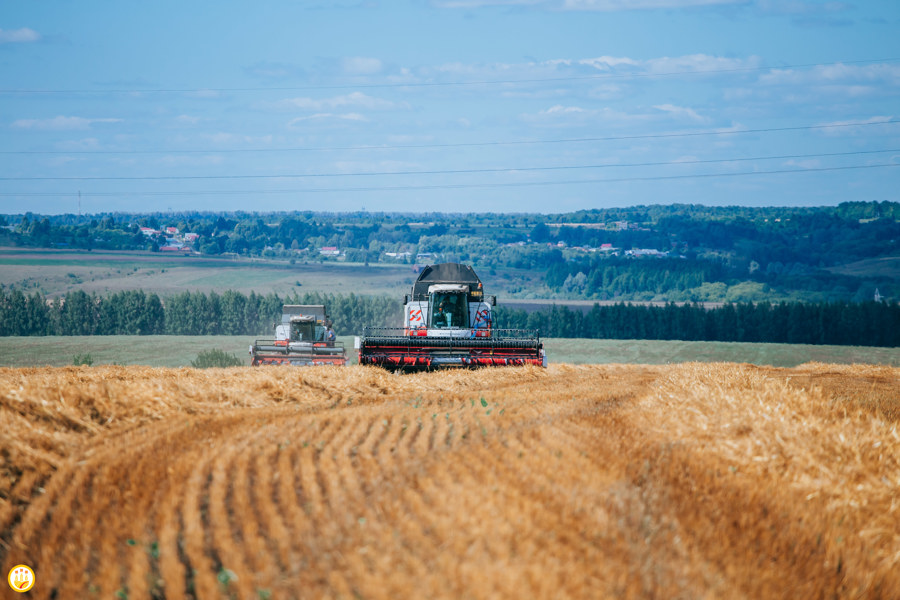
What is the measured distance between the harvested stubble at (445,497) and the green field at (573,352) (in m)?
52.6

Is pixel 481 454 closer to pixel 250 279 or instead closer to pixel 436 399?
pixel 436 399

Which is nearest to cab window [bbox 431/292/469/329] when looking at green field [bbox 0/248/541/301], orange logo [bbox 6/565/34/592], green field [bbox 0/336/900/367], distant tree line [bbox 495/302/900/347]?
orange logo [bbox 6/565/34/592]

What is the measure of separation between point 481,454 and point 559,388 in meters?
8.08

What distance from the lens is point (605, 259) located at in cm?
18225

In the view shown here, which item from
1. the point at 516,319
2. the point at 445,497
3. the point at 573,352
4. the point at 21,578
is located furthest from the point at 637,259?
the point at 21,578

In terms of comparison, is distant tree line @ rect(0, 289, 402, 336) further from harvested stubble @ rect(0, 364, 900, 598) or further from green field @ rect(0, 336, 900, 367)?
harvested stubble @ rect(0, 364, 900, 598)

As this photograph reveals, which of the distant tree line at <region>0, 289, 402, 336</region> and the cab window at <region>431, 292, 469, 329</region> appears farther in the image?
the distant tree line at <region>0, 289, 402, 336</region>

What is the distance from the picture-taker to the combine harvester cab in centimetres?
2755

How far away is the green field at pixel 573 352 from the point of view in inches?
2544

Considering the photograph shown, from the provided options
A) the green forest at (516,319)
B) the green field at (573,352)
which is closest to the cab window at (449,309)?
the green field at (573,352)

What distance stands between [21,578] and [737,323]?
93.2 metres

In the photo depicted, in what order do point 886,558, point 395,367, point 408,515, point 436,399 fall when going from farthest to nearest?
point 395,367
point 436,399
point 886,558
point 408,515

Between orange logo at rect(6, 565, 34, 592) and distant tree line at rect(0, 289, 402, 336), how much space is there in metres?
83.1

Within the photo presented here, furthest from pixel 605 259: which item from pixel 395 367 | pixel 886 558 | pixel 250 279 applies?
pixel 886 558
